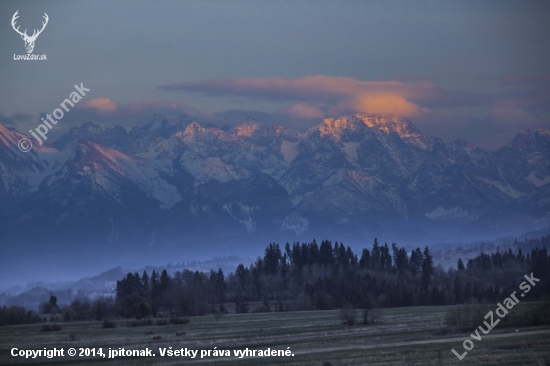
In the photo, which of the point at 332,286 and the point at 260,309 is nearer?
the point at 260,309

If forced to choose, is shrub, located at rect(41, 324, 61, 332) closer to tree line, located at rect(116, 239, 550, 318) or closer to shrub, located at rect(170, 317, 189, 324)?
shrub, located at rect(170, 317, 189, 324)

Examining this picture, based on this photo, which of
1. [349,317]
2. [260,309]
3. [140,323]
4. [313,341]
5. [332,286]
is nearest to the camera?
[313,341]

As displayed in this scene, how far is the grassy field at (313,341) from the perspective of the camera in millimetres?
63844

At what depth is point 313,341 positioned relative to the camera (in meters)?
79.6

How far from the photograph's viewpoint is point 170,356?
7331 centimetres

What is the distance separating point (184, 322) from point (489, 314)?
138 feet

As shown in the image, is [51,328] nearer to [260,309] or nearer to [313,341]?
[313,341]

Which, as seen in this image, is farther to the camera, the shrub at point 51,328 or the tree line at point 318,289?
the tree line at point 318,289

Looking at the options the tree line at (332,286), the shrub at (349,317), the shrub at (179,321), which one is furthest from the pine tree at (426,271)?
the shrub at (349,317)

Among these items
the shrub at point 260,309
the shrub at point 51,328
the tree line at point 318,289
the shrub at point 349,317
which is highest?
the tree line at point 318,289

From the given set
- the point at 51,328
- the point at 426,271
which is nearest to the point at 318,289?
the point at 426,271

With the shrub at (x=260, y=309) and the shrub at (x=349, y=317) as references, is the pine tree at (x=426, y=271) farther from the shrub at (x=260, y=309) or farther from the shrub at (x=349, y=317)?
the shrub at (x=349, y=317)

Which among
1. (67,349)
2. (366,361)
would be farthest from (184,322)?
(366,361)

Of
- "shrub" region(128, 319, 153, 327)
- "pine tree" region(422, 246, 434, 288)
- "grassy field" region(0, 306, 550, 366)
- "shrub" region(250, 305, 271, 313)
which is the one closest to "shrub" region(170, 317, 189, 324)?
"grassy field" region(0, 306, 550, 366)
